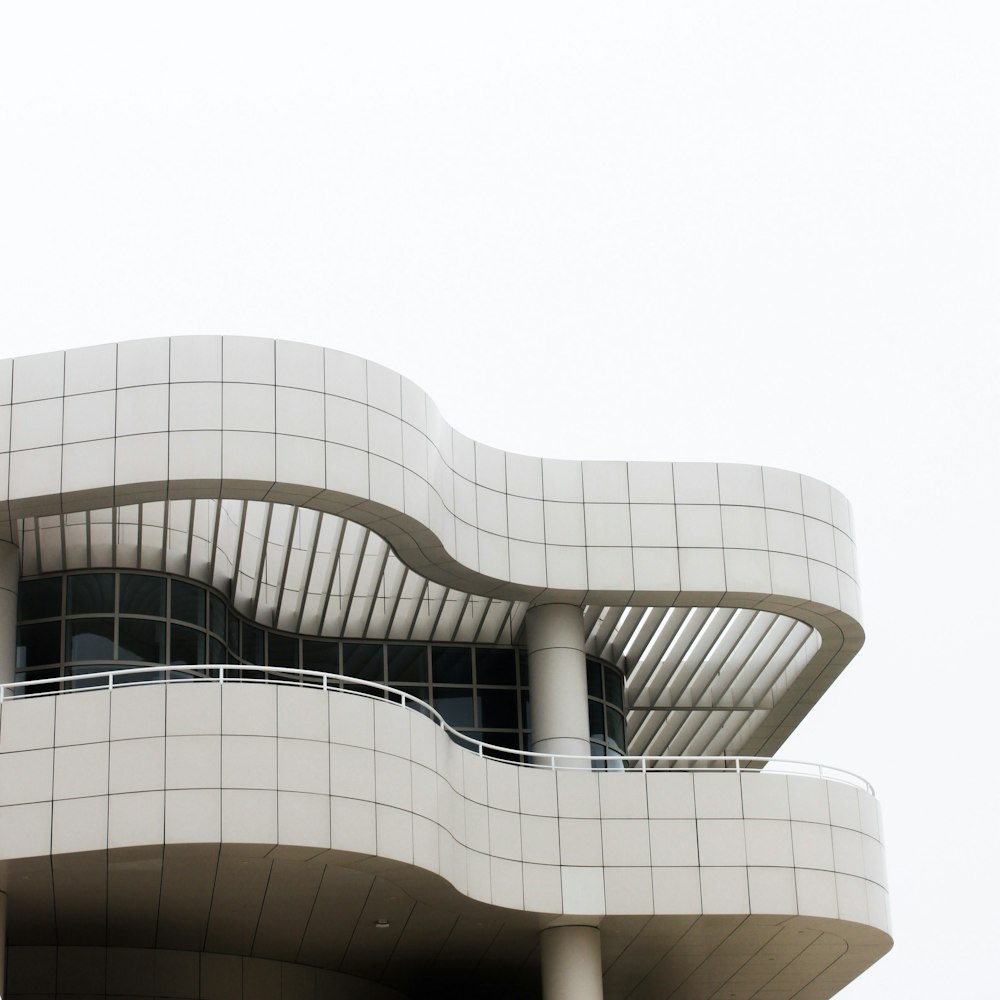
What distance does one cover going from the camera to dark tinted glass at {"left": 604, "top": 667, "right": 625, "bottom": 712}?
37.3m

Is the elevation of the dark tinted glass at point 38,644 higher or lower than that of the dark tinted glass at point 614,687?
lower

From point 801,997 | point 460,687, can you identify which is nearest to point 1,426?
point 460,687

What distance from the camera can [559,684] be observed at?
111 ft

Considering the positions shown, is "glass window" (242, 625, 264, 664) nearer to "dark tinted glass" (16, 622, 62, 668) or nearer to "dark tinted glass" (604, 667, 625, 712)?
"dark tinted glass" (16, 622, 62, 668)

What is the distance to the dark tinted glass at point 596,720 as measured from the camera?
1432 inches

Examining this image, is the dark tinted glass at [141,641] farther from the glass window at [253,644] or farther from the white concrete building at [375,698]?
the glass window at [253,644]

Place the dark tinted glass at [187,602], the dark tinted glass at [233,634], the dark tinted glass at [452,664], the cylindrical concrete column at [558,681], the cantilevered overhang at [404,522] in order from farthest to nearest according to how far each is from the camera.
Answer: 1. the dark tinted glass at [452,664]
2. the dark tinted glass at [233,634]
3. the cylindrical concrete column at [558,681]
4. the dark tinted glass at [187,602]
5. the cantilevered overhang at [404,522]

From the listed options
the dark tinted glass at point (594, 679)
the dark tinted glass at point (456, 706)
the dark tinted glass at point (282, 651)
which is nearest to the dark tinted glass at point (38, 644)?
the dark tinted glass at point (282, 651)

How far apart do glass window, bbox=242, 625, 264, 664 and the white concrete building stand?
53 mm

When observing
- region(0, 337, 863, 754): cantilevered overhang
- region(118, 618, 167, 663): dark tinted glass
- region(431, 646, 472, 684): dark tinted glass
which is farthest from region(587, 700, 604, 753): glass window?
region(118, 618, 167, 663): dark tinted glass

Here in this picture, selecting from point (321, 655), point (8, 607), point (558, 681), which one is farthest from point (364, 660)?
point (8, 607)

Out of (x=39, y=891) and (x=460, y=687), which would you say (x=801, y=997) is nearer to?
(x=460, y=687)

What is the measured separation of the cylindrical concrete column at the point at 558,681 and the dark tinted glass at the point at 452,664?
2.60m

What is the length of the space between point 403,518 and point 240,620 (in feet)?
20.9
